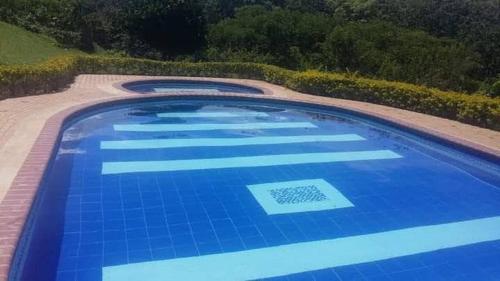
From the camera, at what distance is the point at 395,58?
836 inches

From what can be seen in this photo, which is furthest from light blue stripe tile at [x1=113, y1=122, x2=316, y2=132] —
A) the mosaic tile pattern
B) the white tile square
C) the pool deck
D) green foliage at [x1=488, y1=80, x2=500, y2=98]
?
green foliage at [x1=488, y1=80, x2=500, y2=98]

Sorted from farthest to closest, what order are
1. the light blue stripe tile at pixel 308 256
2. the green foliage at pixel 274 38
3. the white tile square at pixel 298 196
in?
1. the green foliage at pixel 274 38
2. the white tile square at pixel 298 196
3. the light blue stripe tile at pixel 308 256

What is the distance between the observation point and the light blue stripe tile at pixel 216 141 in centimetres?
941

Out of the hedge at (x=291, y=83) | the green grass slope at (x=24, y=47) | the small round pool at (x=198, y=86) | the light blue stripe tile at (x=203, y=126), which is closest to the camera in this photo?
the light blue stripe tile at (x=203, y=126)

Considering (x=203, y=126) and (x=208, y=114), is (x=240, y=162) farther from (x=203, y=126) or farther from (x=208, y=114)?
(x=208, y=114)

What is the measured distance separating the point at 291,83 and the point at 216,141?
334 inches

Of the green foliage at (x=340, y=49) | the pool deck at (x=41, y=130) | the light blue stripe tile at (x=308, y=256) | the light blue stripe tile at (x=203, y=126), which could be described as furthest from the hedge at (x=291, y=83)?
the light blue stripe tile at (x=308, y=256)

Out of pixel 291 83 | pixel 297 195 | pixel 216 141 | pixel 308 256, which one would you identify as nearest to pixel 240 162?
pixel 216 141

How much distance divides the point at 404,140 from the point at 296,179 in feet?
15.8

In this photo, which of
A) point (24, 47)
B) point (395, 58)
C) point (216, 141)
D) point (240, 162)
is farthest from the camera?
point (395, 58)

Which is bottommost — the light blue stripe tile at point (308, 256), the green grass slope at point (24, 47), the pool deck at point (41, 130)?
the light blue stripe tile at point (308, 256)

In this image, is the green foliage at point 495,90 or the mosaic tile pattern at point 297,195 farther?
the green foliage at point 495,90

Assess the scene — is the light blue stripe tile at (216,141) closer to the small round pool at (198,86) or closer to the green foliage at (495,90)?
the small round pool at (198,86)

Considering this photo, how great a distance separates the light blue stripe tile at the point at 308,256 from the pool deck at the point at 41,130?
46.1 inches
